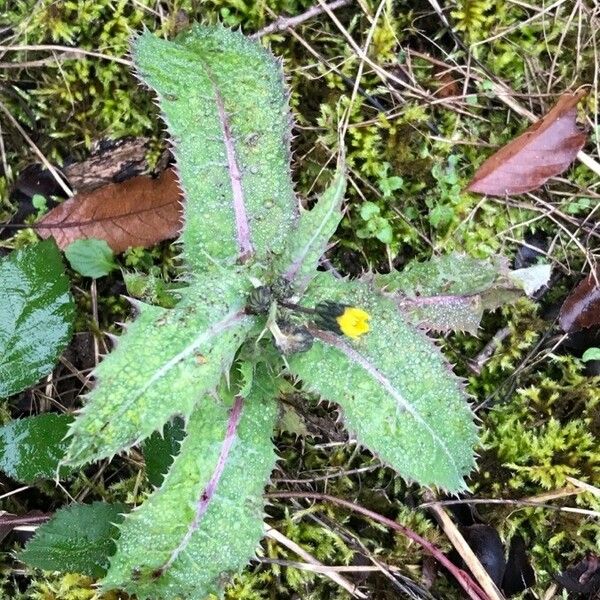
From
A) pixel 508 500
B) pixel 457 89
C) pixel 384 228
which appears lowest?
pixel 508 500

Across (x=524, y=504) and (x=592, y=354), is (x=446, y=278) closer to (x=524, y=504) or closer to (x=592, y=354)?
(x=592, y=354)

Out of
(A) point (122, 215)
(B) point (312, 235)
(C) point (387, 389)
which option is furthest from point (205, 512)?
(A) point (122, 215)

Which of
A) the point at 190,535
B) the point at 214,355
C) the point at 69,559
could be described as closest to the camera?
the point at 214,355

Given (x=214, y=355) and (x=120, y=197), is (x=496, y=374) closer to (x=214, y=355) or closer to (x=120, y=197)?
(x=214, y=355)

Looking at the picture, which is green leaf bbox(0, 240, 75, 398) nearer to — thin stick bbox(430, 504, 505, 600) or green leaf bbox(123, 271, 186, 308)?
green leaf bbox(123, 271, 186, 308)

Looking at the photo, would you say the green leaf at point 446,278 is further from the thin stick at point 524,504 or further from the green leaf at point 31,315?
the green leaf at point 31,315

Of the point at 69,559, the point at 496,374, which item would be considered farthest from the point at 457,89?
the point at 69,559

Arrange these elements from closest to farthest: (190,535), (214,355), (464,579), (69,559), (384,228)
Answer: (214,355), (190,535), (69,559), (464,579), (384,228)

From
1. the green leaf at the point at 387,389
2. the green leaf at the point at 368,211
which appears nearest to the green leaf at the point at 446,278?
the green leaf at the point at 387,389
